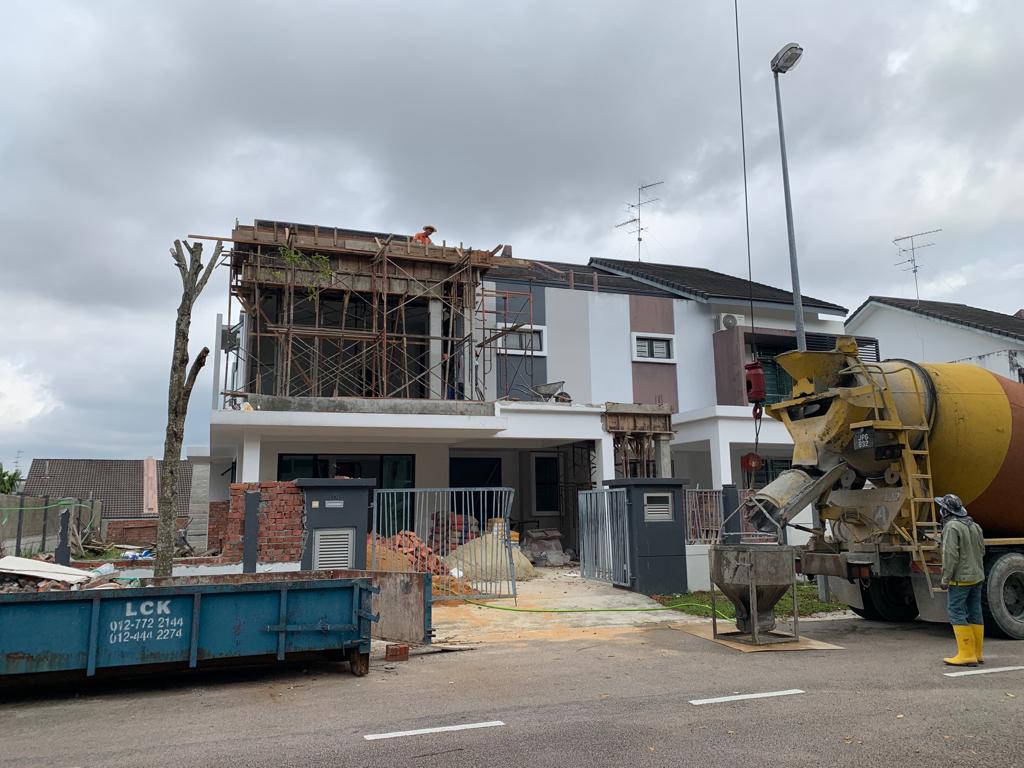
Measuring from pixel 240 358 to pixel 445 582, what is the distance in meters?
10.7

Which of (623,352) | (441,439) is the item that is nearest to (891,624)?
(441,439)

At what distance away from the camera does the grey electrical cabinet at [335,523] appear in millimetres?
12461

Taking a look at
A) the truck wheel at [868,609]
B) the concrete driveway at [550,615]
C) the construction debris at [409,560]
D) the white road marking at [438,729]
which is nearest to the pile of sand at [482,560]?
the construction debris at [409,560]

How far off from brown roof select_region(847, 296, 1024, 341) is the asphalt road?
75.8ft

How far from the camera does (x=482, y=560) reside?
14078 mm

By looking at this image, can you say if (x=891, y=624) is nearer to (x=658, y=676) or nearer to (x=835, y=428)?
(x=835, y=428)

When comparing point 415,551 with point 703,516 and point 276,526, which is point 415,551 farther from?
point 703,516

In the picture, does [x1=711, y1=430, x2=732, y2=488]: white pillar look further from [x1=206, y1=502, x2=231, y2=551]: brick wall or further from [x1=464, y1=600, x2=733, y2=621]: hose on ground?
[x1=206, y1=502, x2=231, y2=551]: brick wall

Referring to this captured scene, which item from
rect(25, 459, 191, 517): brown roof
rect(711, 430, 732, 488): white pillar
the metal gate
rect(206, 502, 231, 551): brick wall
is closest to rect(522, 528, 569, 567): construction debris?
the metal gate

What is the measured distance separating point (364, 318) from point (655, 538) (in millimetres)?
11529

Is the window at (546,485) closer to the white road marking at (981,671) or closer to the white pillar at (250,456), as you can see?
the white pillar at (250,456)

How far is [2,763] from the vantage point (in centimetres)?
520

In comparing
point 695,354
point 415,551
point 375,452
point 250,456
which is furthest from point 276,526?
point 695,354

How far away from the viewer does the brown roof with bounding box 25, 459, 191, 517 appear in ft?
143
